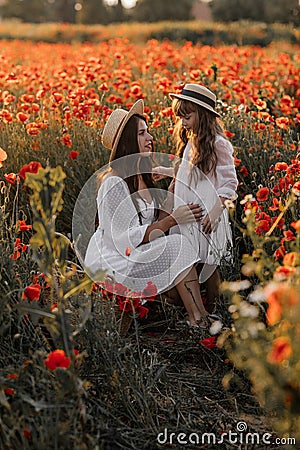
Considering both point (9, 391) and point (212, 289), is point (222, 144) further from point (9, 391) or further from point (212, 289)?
point (9, 391)

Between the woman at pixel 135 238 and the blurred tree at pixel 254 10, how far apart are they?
71.0ft

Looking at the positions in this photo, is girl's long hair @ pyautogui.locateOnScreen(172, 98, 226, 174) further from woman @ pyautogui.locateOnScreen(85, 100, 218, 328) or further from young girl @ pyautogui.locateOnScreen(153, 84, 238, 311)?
woman @ pyautogui.locateOnScreen(85, 100, 218, 328)

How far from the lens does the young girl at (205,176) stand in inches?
144

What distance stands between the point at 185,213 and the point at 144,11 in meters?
24.5

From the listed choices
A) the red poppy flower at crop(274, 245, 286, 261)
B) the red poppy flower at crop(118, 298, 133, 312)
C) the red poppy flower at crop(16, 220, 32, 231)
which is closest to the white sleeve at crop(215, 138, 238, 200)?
the red poppy flower at crop(118, 298, 133, 312)

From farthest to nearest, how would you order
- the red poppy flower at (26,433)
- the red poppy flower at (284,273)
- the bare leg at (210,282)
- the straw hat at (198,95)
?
the straw hat at (198,95)
the bare leg at (210,282)
the red poppy flower at (26,433)
the red poppy flower at (284,273)

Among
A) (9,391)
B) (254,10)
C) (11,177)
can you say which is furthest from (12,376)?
(254,10)

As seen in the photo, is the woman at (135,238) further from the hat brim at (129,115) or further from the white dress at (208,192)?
the white dress at (208,192)

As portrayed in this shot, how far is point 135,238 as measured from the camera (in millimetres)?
3455

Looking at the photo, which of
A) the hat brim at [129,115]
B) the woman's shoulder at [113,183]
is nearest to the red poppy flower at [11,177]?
the woman's shoulder at [113,183]

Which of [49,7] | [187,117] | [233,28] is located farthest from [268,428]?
[49,7]

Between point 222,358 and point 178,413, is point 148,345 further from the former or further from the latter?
point 178,413

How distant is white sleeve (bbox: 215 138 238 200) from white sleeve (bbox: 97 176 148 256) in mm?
511

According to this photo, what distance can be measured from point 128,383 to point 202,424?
1.00ft
